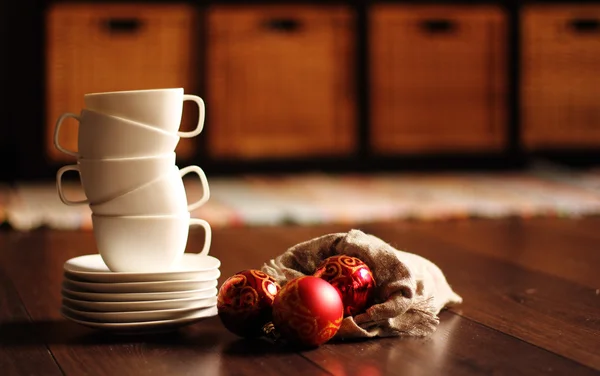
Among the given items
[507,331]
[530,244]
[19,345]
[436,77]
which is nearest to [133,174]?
[19,345]

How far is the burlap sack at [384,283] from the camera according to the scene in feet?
3.89

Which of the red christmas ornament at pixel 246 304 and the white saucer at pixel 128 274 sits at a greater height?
the white saucer at pixel 128 274

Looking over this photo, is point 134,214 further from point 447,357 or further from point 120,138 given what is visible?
point 447,357

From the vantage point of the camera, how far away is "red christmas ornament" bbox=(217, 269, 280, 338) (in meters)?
1.17

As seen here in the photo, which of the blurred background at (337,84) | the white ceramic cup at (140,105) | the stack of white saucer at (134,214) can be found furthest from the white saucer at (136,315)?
the blurred background at (337,84)

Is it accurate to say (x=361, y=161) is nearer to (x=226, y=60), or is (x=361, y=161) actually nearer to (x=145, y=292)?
(x=226, y=60)

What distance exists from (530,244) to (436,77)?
74.9 inches

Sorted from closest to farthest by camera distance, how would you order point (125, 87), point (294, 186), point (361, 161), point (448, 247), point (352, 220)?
point (448, 247) < point (352, 220) < point (294, 186) < point (125, 87) < point (361, 161)

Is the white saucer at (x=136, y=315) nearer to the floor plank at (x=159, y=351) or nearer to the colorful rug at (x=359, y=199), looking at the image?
the floor plank at (x=159, y=351)

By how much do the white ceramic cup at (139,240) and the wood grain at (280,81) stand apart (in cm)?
247

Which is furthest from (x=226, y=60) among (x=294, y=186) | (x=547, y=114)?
(x=547, y=114)

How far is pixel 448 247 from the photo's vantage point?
2.00 metres

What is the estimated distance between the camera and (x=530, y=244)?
2053 mm

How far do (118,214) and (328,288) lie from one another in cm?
28
